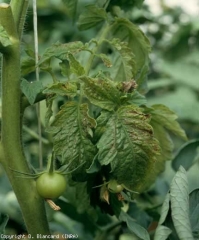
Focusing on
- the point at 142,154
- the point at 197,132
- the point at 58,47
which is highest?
the point at 58,47

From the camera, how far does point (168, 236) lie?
1003 millimetres

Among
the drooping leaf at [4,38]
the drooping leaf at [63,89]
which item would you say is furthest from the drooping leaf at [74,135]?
the drooping leaf at [4,38]

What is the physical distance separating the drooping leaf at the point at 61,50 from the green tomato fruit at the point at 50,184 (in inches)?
8.0

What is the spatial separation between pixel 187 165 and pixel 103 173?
412 millimetres

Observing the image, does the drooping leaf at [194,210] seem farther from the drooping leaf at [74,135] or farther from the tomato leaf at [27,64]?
the tomato leaf at [27,64]

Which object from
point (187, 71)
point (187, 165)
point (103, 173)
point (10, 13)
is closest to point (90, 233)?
point (187, 165)

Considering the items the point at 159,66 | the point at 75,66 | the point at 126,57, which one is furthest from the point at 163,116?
the point at 159,66

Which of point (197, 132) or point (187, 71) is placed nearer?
point (197, 132)

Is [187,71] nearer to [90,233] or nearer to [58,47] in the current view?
[90,233]

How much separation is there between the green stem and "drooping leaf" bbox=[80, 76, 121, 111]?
13 centimetres

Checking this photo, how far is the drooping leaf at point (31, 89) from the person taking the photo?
39.1 inches

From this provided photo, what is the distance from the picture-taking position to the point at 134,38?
1219mm

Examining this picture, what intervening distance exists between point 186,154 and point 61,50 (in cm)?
51

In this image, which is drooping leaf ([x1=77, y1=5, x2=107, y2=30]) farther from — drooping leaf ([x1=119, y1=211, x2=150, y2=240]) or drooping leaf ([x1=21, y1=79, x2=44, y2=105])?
drooping leaf ([x1=119, y1=211, x2=150, y2=240])
